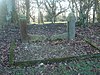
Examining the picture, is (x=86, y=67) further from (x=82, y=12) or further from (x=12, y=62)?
(x=82, y=12)

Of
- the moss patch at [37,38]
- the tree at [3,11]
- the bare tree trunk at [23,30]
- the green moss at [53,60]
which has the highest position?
the tree at [3,11]

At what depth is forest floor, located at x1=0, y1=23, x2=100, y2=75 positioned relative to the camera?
461 cm

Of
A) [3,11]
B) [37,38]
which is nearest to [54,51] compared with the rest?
[37,38]

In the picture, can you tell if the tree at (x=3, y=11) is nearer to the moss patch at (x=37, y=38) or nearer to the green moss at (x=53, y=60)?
the moss patch at (x=37, y=38)

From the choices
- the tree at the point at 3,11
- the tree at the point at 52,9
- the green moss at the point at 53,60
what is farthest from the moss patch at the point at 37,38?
the tree at the point at 52,9

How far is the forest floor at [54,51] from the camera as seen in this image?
4613 millimetres

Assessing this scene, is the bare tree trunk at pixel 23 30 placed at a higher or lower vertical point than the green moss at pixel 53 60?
higher

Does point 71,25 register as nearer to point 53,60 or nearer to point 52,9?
point 53,60

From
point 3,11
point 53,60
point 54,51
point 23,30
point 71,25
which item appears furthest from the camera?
point 3,11

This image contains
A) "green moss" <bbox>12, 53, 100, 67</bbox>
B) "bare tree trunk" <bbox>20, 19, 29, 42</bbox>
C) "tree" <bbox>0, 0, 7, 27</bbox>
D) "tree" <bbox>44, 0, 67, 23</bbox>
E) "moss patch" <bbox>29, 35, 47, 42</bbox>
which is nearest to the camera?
"green moss" <bbox>12, 53, 100, 67</bbox>

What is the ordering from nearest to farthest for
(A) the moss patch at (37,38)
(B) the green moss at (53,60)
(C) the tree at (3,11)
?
(B) the green moss at (53,60) < (A) the moss patch at (37,38) < (C) the tree at (3,11)

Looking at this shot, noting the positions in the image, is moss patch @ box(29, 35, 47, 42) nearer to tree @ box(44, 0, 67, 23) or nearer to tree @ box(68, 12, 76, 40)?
tree @ box(68, 12, 76, 40)

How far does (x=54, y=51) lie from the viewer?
19.4 ft

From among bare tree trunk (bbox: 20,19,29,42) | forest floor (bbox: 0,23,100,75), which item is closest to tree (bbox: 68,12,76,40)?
forest floor (bbox: 0,23,100,75)
